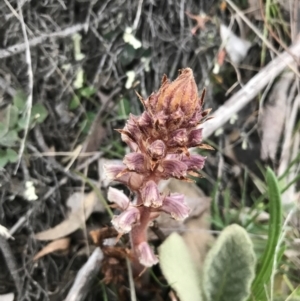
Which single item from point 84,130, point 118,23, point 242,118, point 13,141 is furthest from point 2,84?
point 242,118

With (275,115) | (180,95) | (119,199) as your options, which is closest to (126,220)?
(119,199)

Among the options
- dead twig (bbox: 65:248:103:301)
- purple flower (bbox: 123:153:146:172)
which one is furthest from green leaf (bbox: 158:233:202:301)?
purple flower (bbox: 123:153:146:172)

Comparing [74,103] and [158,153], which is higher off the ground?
[158,153]

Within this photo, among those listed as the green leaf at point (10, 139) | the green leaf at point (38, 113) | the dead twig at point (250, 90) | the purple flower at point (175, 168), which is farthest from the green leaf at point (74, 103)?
the purple flower at point (175, 168)

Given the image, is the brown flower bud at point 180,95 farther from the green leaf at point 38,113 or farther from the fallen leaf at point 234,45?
the fallen leaf at point 234,45

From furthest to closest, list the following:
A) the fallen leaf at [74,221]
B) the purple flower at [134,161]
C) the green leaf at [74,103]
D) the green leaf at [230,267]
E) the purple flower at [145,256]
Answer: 1. the green leaf at [74,103]
2. the fallen leaf at [74,221]
3. the green leaf at [230,267]
4. the purple flower at [145,256]
5. the purple flower at [134,161]

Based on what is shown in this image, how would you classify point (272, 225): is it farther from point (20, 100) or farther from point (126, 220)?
point (20, 100)

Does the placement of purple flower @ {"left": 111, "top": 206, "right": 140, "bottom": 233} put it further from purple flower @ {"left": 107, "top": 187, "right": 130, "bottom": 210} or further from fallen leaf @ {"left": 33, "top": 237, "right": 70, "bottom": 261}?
fallen leaf @ {"left": 33, "top": 237, "right": 70, "bottom": 261}
